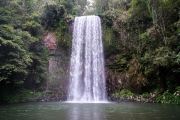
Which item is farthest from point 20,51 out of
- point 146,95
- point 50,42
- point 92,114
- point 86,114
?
point 146,95

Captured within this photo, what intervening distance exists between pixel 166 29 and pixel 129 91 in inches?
232

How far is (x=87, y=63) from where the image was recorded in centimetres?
1928

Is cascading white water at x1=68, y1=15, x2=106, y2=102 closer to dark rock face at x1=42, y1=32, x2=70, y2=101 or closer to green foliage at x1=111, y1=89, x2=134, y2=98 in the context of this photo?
dark rock face at x1=42, y1=32, x2=70, y2=101

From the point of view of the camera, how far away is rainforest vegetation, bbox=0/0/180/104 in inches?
577

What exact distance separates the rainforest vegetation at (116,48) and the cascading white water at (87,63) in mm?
641

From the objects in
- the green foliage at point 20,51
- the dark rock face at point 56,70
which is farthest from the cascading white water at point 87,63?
the green foliage at point 20,51

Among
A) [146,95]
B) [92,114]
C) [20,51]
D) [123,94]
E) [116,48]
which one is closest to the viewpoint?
[92,114]

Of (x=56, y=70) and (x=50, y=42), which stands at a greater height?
(x=50, y=42)

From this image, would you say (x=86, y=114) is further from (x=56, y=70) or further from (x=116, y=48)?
(x=116, y=48)

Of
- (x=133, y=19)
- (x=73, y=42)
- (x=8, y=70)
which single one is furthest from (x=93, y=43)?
(x=8, y=70)

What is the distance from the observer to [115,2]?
917 inches

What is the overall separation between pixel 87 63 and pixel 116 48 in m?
3.08

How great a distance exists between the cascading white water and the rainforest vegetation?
2.10 ft

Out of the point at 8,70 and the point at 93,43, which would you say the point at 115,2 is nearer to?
the point at 93,43
